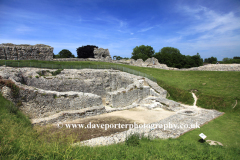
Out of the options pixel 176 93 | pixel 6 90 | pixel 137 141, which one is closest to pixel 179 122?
pixel 137 141

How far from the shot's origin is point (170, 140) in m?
8.10

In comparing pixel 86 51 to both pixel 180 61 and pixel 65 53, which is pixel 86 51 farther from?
pixel 180 61

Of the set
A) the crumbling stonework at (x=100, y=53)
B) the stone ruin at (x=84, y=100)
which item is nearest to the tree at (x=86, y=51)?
the crumbling stonework at (x=100, y=53)

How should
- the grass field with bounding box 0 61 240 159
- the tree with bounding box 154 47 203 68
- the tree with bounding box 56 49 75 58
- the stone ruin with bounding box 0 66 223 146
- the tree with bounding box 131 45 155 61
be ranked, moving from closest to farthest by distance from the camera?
1. the grass field with bounding box 0 61 240 159
2. the stone ruin with bounding box 0 66 223 146
3. the tree with bounding box 154 47 203 68
4. the tree with bounding box 56 49 75 58
5. the tree with bounding box 131 45 155 61

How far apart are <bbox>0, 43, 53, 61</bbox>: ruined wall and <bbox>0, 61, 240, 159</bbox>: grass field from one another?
717 inches

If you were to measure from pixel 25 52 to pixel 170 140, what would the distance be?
29168 mm

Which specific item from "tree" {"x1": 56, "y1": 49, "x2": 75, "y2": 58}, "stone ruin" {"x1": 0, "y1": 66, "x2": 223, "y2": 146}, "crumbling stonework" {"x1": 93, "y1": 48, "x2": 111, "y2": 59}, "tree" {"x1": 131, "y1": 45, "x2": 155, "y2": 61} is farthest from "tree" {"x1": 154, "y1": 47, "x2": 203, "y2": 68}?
"tree" {"x1": 56, "y1": 49, "x2": 75, "y2": 58}

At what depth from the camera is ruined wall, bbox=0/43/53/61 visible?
24875 mm

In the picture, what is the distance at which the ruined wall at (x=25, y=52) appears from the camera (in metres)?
24.9

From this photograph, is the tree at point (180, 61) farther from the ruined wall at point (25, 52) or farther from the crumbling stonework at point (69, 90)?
the ruined wall at point (25, 52)

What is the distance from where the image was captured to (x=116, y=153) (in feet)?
18.1

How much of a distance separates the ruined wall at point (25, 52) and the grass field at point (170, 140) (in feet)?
59.8

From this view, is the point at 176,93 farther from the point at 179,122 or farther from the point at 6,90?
the point at 6,90

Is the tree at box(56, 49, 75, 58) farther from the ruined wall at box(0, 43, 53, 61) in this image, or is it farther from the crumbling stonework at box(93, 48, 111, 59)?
the ruined wall at box(0, 43, 53, 61)
